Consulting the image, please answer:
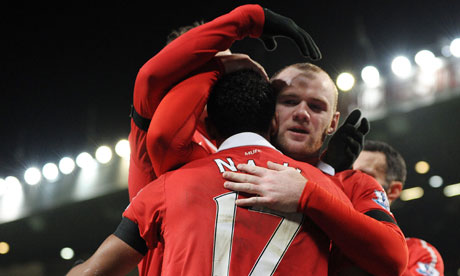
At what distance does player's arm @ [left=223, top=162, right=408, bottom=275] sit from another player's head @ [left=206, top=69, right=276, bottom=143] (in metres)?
0.21

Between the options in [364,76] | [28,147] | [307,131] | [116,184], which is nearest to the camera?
[307,131]

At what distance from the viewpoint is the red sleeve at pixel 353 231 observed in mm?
1501

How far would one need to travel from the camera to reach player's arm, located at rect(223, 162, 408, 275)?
1.50 m

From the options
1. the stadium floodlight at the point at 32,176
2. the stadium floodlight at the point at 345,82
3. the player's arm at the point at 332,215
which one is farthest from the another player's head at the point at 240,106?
the stadium floodlight at the point at 32,176

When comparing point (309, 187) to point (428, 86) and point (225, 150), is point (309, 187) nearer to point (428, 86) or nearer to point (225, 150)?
point (225, 150)

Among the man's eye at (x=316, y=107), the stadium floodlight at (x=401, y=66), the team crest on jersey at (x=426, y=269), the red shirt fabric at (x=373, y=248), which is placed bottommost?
the team crest on jersey at (x=426, y=269)

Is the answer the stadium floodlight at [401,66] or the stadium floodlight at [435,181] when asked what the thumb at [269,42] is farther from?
the stadium floodlight at [435,181]

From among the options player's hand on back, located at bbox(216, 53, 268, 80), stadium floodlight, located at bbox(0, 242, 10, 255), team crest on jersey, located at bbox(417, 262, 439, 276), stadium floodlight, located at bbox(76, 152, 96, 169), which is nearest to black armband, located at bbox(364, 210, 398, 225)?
player's hand on back, located at bbox(216, 53, 268, 80)

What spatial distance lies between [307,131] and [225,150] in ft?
1.68

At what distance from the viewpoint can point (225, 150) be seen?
5.47ft

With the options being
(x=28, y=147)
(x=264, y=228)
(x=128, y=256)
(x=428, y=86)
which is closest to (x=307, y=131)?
(x=264, y=228)

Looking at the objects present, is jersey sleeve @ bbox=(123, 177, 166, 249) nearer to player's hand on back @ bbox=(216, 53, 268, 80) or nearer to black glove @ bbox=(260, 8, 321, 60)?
player's hand on back @ bbox=(216, 53, 268, 80)

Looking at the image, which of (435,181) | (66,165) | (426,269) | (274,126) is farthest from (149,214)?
(435,181)

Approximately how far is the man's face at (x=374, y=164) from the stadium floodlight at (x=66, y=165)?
29.1 ft
